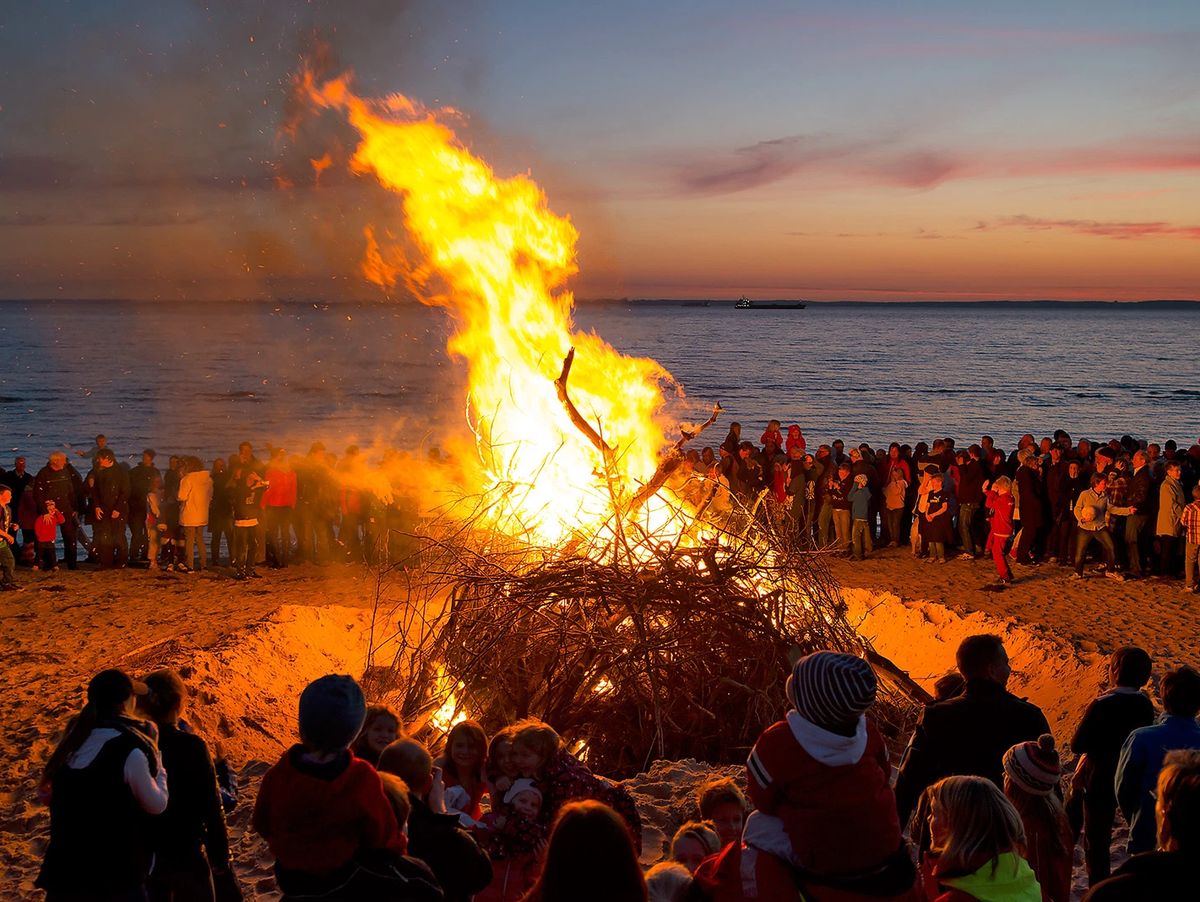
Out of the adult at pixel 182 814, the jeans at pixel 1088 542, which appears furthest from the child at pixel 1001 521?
the adult at pixel 182 814

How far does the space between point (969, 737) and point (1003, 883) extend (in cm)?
101

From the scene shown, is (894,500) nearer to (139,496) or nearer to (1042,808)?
(1042,808)

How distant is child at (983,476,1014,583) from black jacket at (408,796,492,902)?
1021cm

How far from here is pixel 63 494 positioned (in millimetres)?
12617

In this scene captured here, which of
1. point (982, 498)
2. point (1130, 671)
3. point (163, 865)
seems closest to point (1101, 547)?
point (982, 498)

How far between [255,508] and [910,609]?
348 inches

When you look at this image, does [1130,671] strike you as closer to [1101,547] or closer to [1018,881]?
[1018,881]

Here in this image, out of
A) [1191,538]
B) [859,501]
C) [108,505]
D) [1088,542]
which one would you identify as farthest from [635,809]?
[108,505]

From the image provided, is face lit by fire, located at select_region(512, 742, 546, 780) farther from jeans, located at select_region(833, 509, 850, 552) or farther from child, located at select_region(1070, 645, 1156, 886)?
jeans, located at select_region(833, 509, 850, 552)

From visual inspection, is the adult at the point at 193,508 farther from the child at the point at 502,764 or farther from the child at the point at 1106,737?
the child at the point at 1106,737

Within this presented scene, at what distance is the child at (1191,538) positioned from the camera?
10484 mm

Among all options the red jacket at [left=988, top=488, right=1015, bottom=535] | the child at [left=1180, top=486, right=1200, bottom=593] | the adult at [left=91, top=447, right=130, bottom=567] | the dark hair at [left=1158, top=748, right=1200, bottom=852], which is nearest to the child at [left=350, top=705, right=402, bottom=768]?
the dark hair at [left=1158, top=748, right=1200, bottom=852]

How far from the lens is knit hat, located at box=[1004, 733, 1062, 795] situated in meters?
3.43

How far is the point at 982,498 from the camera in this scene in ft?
42.4
